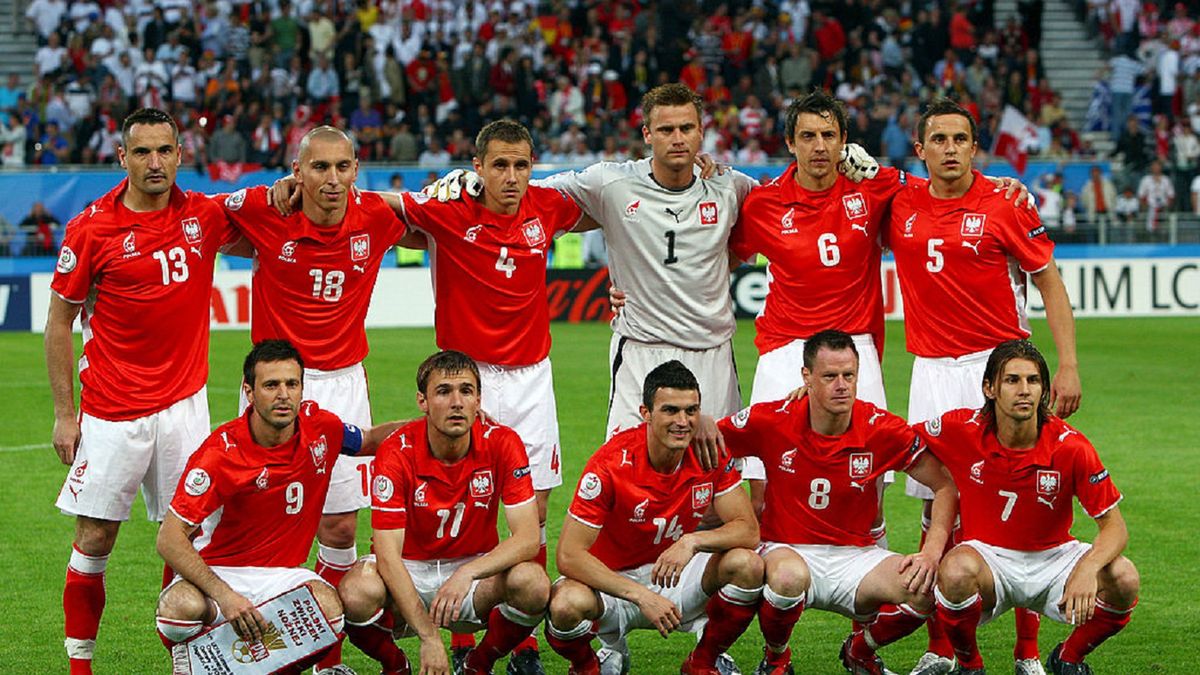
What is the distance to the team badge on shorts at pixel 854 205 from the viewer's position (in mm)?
6973

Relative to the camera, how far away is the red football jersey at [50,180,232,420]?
6371 millimetres

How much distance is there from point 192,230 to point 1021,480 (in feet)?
11.1

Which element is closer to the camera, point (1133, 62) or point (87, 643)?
point (87, 643)

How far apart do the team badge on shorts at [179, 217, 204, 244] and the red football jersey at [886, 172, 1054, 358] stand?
2876mm

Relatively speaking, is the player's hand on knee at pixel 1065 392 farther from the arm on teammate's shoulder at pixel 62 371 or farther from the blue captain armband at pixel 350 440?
the arm on teammate's shoulder at pixel 62 371

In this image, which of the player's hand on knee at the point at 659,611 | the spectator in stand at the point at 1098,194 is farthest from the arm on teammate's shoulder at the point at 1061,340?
the spectator in stand at the point at 1098,194

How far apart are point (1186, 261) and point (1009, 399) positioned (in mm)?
15843

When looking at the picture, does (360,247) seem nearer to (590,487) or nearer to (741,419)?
(590,487)

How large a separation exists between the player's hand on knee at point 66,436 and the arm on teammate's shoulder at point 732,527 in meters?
2.41

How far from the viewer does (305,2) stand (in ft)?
87.2

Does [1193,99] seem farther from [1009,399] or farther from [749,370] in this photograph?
[1009,399]

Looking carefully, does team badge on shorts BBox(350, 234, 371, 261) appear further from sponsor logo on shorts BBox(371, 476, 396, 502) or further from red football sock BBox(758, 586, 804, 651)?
red football sock BBox(758, 586, 804, 651)

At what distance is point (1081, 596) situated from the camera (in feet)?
19.5

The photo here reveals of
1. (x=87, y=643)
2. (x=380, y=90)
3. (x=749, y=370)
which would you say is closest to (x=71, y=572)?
(x=87, y=643)
